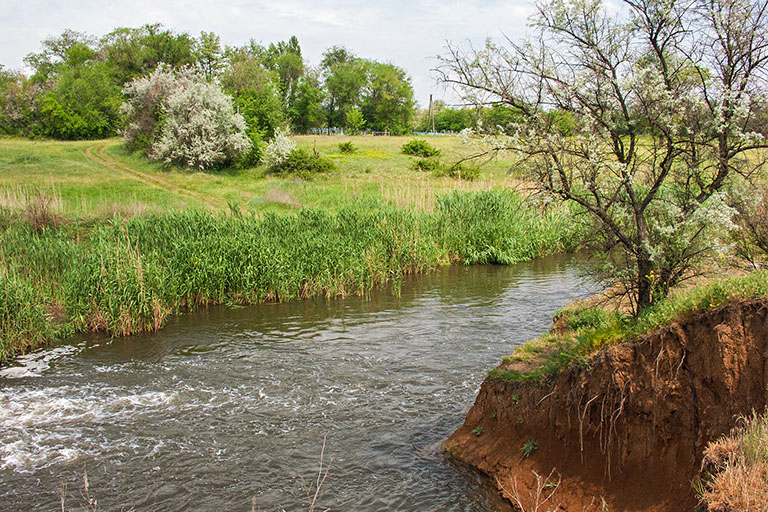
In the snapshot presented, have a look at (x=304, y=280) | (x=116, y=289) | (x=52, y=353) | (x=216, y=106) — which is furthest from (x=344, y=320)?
(x=216, y=106)

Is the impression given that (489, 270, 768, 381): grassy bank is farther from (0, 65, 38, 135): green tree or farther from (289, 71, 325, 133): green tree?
(289, 71, 325, 133): green tree

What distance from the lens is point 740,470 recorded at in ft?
12.3

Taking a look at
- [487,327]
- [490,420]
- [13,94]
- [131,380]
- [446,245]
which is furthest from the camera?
[13,94]

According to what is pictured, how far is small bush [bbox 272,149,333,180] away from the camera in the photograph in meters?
37.8

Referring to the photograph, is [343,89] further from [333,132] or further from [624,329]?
[624,329]

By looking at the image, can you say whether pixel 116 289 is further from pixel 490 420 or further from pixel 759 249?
pixel 759 249

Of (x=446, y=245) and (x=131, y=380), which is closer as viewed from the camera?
(x=131, y=380)

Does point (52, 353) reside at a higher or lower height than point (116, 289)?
lower

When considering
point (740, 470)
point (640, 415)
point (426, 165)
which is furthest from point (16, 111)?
point (740, 470)

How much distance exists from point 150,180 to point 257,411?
29.6 meters

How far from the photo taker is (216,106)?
3906 centimetres

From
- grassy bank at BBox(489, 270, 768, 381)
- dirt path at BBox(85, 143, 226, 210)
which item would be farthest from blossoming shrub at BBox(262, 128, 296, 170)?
grassy bank at BBox(489, 270, 768, 381)

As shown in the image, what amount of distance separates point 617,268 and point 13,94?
2842 inches

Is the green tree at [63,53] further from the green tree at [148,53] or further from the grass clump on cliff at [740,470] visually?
the grass clump on cliff at [740,470]
